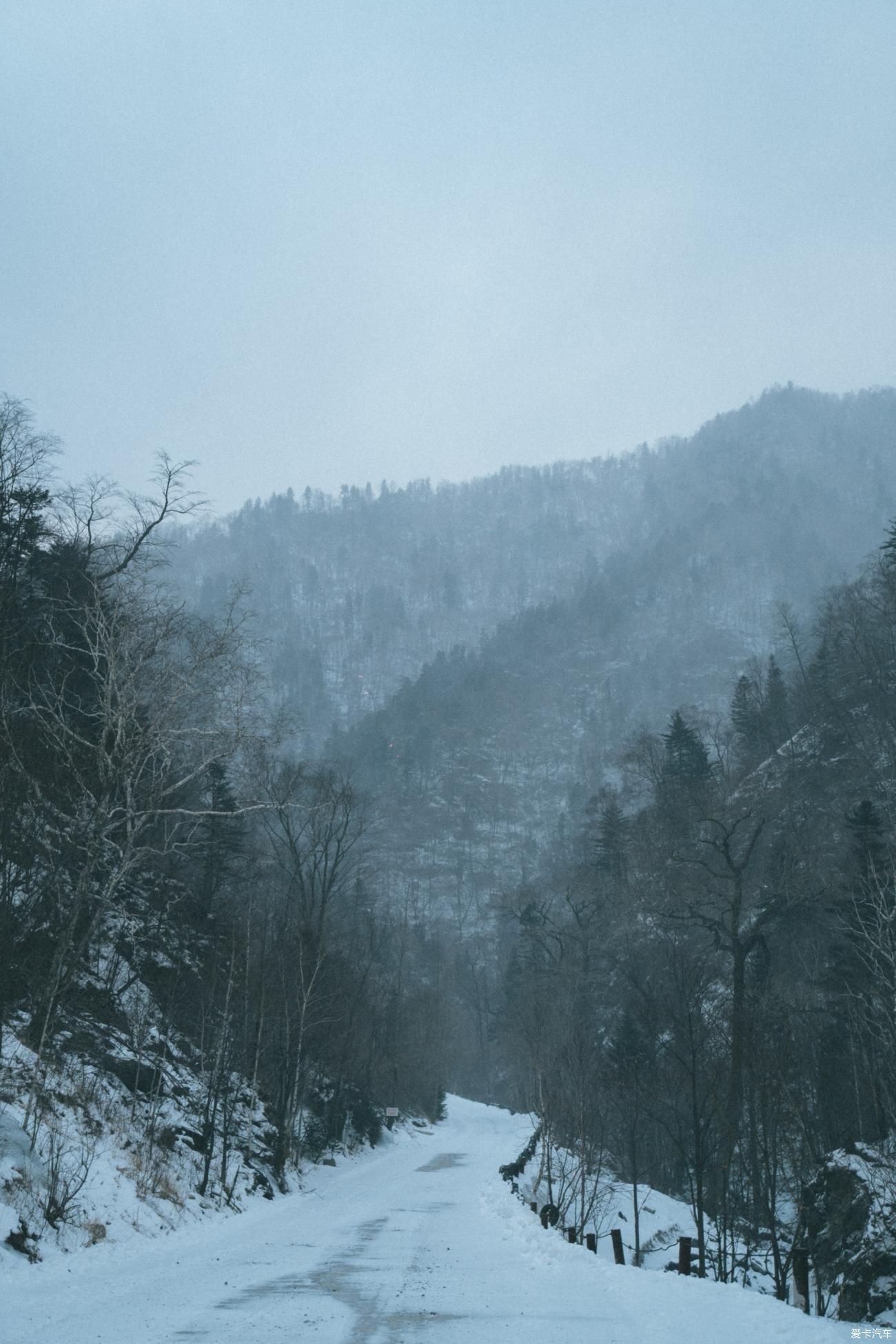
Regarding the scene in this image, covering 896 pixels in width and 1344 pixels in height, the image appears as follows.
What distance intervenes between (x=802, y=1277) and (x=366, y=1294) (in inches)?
→ 222

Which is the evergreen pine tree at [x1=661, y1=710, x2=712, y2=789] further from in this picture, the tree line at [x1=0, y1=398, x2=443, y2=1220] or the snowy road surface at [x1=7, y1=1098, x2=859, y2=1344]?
the snowy road surface at [x1=7, y1=1098, x2=859, y2=1344]

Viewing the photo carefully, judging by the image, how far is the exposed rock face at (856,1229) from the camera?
17.3 m

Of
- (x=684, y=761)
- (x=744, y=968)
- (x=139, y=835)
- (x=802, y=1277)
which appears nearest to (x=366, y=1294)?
(x=802, y=1277)

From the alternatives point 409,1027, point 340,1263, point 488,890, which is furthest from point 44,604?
point 488,890

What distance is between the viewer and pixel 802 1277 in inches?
456

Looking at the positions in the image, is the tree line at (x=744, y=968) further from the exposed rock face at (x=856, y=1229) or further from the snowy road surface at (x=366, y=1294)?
the snowy road surface at (x=366, y=1294)

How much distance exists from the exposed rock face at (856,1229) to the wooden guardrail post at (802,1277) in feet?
23.2

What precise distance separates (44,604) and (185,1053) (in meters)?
12.3

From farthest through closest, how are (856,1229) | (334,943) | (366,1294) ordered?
(334,943)
(856,1229)
(366,1294)

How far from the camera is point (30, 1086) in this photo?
14406 mm

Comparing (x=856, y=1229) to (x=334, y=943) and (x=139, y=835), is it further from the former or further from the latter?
(x=334, y=943)

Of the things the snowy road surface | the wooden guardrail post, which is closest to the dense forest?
the snowy road surface

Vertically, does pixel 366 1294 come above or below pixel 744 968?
below

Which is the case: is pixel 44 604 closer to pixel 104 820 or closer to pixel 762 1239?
pixel 104 820
